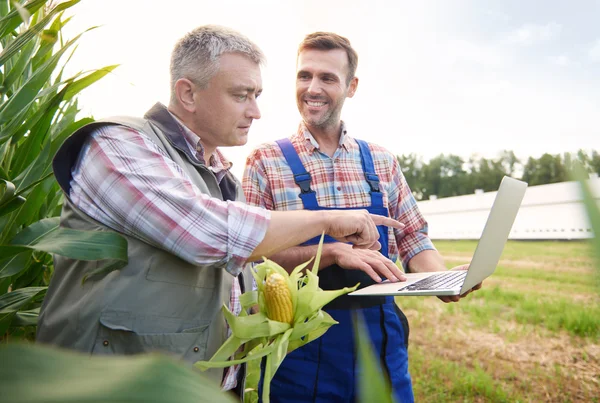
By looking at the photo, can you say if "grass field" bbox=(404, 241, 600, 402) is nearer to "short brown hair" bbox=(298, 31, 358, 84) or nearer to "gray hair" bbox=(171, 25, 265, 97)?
"short brown hair" bbox=(298, 31, 358, 84)

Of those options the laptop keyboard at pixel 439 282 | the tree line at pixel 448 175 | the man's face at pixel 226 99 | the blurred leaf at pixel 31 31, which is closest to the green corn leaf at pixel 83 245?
the blurred leaf at pixel 31 31

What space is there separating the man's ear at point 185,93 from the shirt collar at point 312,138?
0.60 metres

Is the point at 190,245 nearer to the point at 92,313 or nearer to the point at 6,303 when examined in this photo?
the point at 92,313

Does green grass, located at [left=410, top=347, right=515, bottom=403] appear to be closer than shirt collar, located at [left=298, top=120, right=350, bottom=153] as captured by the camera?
No

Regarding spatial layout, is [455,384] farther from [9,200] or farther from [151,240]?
[9,200]

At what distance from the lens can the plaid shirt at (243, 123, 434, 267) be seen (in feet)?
5.47

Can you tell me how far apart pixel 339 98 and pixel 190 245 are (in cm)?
113

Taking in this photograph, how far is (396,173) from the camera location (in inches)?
73.3

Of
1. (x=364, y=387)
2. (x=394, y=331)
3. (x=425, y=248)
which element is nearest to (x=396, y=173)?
(x=425, y=248)

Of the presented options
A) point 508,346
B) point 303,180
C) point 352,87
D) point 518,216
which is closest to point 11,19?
point 303,180

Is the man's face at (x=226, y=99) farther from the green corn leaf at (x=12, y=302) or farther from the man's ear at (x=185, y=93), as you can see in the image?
the green corn leaf at (x=12, y=302)

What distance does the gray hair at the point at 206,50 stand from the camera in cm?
127

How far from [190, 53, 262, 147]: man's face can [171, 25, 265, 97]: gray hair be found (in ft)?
0.06

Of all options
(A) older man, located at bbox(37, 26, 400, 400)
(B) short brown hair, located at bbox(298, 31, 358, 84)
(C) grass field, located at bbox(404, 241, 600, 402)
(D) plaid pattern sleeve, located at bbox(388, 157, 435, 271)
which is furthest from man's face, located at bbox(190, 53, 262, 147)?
(C) grass field, located at bbox(404, 241, 600, 402)
